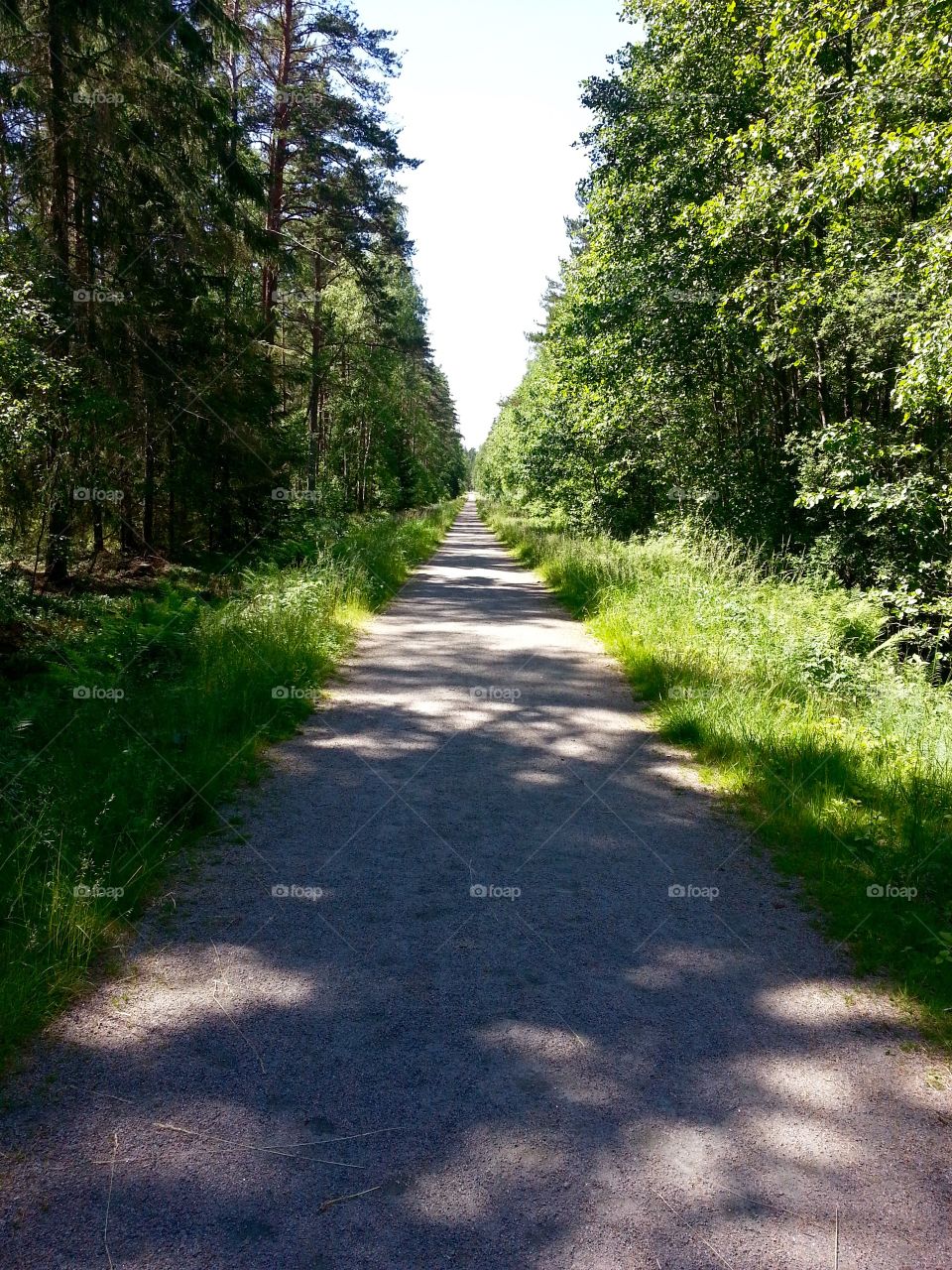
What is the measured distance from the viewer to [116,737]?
5.41 metres

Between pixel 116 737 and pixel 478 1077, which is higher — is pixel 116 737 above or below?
above

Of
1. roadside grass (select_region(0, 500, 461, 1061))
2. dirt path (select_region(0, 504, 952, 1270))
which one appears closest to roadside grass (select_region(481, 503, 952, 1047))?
dirt path (select_region(0, 504, 952, 1270))

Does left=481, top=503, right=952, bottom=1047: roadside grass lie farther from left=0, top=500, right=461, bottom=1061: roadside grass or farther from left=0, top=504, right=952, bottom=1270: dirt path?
left=0, top=500, right=461, bottom=1061: roadside grass

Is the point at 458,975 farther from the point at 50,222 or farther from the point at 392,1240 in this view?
the point at 50,222

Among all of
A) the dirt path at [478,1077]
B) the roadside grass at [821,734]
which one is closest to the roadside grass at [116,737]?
the dirt path at [478,1077]

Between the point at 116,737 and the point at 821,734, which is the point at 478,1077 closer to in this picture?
the point at 116,737

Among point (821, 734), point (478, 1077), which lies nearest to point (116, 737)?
point (478, 1077)

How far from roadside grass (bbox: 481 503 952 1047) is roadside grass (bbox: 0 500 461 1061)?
3.55 metres

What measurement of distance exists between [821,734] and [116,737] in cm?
536

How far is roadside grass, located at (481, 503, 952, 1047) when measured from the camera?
3883 mm

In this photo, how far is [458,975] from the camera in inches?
132

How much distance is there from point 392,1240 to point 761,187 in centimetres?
1199

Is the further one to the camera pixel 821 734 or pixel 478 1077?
pixel 821 734

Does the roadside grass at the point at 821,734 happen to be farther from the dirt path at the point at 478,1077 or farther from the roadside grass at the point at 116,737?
the roadside grass at the point at 116,737
